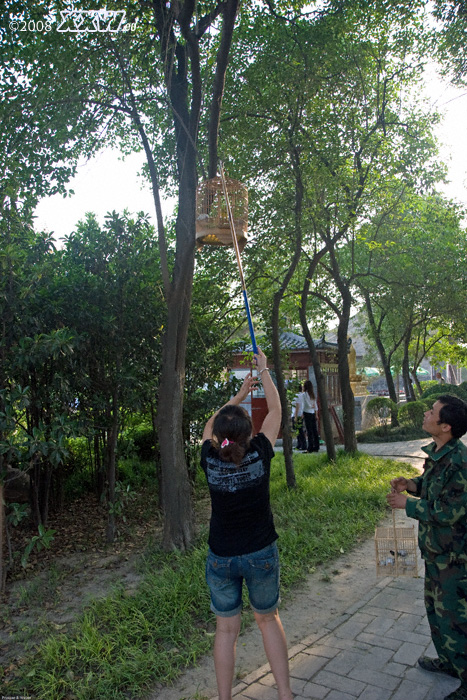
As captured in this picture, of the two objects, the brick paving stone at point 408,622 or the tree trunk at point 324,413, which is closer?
the brick paving stone at point 408,622

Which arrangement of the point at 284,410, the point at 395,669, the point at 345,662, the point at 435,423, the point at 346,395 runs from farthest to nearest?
the point at 346,395 → the point at 284,410 → the point at 345,662 → the point at 395,669 → the point at 435,423

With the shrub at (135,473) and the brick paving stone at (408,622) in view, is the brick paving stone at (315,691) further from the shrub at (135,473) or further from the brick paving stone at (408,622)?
the shrub at (135,473)

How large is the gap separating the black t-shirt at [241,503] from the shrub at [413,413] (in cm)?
1703

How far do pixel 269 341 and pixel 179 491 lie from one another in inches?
197

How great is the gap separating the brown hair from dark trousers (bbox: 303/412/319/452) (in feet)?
38.7

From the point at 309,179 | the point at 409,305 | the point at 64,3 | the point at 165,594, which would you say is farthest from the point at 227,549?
the point at 409,305

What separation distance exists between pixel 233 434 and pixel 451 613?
64.2 inches

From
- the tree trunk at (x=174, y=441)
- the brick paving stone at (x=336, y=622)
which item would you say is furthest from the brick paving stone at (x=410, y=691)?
the tree trunk at (x=174, y=441)

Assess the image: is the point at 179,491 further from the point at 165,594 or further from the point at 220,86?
the point at 220,86

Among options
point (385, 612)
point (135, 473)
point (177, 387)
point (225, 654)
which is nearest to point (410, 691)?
point (225, 654)

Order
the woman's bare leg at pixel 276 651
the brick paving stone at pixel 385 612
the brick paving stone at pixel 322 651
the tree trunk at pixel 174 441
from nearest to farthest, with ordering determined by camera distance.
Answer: the woman's bare leg at pixel 276 651 < the brick paving stone at pixel 322 651 < the brick paving stone at pixel 385 612 < the tree trunk at pixel 174 441

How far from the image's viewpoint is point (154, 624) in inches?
168

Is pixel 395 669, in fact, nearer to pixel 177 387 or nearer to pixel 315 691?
pixel 315 691

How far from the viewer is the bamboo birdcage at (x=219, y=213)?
5805mm
